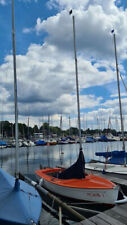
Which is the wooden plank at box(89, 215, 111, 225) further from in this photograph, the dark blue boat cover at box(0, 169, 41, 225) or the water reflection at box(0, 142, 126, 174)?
the water reflection at box(0, 142, 126, 174)

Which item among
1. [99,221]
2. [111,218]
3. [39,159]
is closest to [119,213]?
[111,218]

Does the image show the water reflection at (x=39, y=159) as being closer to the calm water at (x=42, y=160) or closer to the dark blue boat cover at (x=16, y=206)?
the calm water at (x=42, y=160)

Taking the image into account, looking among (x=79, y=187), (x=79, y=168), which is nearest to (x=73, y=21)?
(x=79, y=168)

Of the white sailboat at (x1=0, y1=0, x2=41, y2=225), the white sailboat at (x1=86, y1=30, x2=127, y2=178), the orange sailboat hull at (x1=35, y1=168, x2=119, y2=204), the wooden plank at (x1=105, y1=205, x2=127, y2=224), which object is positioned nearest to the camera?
the white sailboat at (x1=0, y1=0, x2=41, y2=225)

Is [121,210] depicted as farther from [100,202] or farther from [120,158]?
[120,158]

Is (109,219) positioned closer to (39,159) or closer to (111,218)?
(111,218)

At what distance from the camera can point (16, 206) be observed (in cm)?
599

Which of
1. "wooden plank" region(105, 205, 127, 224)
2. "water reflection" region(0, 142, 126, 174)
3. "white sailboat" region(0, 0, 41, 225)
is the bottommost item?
"water reflection" region(0, 142, 126, 174)

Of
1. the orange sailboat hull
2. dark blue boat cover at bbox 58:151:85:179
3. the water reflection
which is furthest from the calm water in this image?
dark blue boat cover at bbox 58:151:85:179

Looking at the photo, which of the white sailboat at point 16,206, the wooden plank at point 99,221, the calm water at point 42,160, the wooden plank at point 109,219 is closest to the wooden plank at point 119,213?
the wooden plank at point 109,219

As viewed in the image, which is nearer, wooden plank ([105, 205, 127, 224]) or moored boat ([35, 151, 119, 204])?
wooden plank ([105, 205, 127, 224])

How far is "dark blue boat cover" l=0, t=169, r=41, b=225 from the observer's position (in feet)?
18.2

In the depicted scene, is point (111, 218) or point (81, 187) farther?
point (81, 187)

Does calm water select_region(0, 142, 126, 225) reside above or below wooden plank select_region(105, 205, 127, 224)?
below
